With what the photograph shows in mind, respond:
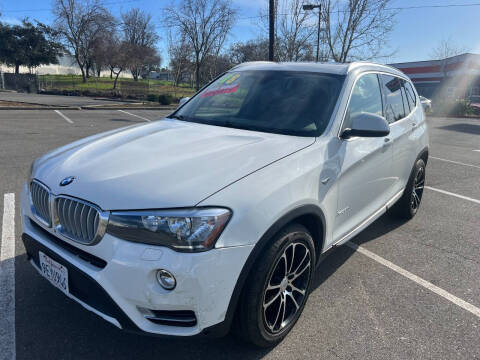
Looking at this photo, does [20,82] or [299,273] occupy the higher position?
[20,82]

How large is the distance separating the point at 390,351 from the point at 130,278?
176cm

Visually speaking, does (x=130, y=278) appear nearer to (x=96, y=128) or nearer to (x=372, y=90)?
(x=372, y=90)

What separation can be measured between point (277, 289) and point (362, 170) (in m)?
1.29

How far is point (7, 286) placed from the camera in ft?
9.62

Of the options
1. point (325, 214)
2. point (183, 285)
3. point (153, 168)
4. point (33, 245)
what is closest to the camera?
point (183, 285)

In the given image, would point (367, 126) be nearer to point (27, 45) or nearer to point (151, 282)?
point (151, 282)

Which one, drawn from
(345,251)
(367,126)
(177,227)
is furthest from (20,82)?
(177,227)

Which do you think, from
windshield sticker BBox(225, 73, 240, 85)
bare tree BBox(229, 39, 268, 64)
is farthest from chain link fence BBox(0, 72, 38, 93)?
windshield sticker BBox(225, 73, 240, 85)

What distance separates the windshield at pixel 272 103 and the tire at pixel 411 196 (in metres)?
2.00

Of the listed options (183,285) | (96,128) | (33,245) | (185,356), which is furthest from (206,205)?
(96,128)

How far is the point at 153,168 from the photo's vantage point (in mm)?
2215

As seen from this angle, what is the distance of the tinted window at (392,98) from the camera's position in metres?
3.85

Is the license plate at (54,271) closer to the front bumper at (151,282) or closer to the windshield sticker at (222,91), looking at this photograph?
the front bumper at (151,282)

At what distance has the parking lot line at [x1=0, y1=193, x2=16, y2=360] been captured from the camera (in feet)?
7.69
